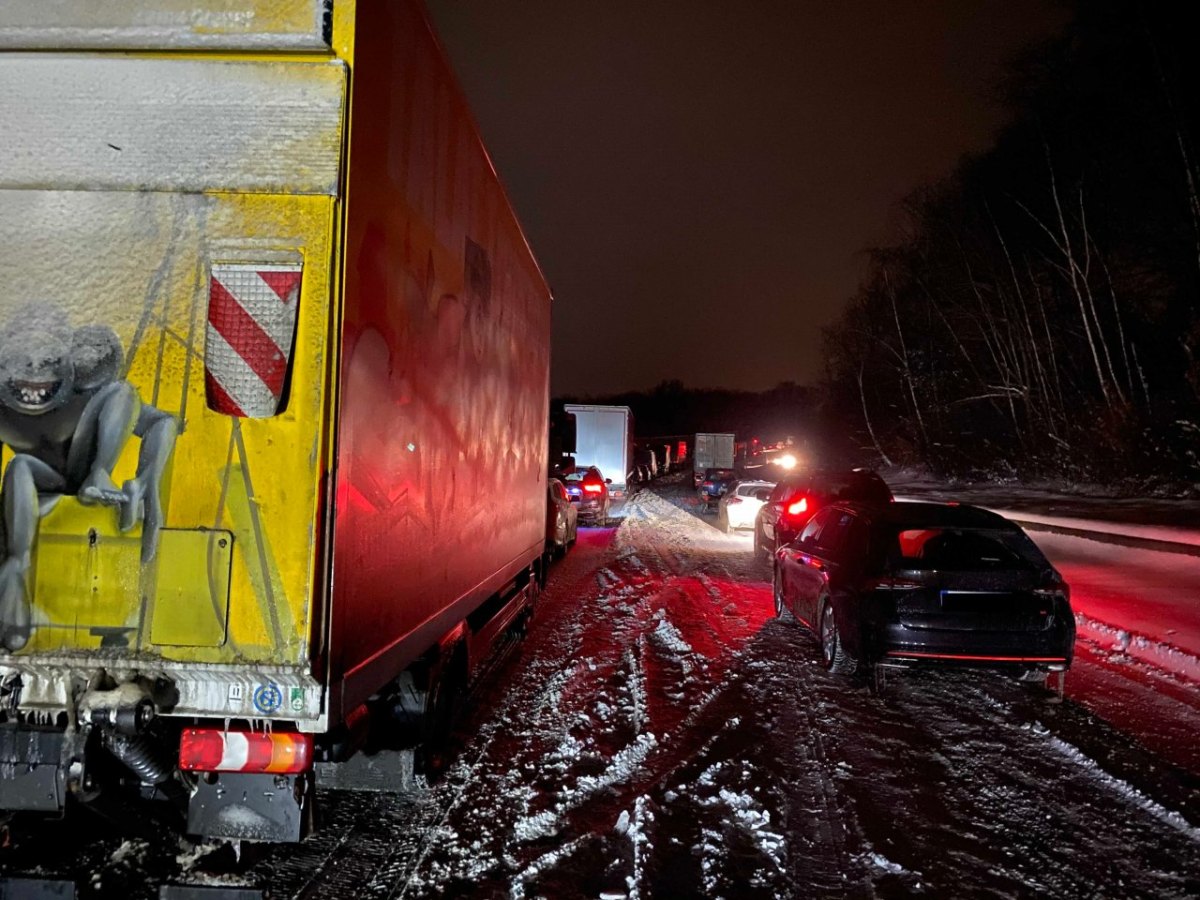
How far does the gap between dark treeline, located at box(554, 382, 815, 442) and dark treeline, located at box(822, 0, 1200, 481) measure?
82692 mm

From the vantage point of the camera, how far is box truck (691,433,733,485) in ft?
155

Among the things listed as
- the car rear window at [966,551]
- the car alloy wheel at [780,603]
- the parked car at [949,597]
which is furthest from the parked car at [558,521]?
the car rear window at [966,551]

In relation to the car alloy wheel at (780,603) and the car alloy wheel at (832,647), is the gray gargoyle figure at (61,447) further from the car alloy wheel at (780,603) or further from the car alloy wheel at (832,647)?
the car alloy wheel at (780,603)

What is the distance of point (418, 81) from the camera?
3678 mm

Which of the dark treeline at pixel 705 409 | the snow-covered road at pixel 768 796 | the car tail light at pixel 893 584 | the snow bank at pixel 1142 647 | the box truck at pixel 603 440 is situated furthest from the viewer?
the dark treeline at pixel 705 409

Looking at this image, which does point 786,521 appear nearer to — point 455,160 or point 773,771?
point 773,771

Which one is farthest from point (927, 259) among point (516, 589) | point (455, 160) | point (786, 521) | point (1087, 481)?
point (455, 160)

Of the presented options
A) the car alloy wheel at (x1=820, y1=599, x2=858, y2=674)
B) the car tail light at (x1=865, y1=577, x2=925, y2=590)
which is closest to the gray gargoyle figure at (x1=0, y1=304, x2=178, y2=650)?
the car tail light at (x1=865, y1=577, x2=925, y2=590)

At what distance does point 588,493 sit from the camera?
22.9 metres

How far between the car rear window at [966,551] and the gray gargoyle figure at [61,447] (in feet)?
18.8

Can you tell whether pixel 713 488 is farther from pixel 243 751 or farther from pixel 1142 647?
pixel 243 751

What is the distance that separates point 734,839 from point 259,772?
2447 millimetres

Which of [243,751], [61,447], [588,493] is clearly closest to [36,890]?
[243,751]

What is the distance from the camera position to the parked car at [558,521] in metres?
13.3
